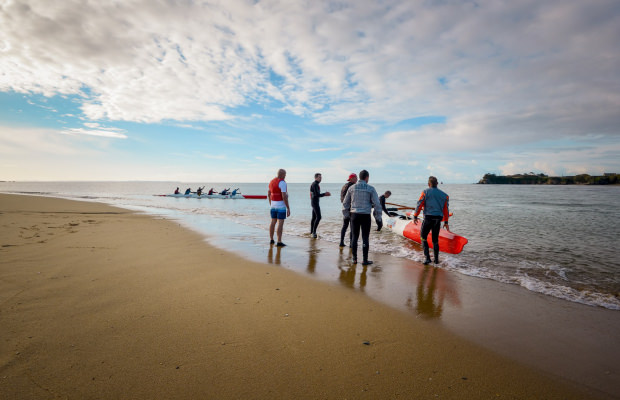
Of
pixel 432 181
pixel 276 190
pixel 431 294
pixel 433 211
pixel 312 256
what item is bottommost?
pixel 431 294

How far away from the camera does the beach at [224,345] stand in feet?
7.44

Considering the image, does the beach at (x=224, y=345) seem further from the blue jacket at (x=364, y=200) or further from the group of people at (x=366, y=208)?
the blue jacket at (x=364, y=200)

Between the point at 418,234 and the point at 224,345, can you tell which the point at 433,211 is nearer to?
the point at 418,234

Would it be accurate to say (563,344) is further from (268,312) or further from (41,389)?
(41,389)

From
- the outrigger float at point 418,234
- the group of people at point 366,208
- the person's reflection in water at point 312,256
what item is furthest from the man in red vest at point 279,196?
the outrigger float at point 418,234

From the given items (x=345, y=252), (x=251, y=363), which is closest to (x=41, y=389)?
(x=251, y=363)

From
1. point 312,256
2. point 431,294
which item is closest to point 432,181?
point 431,294

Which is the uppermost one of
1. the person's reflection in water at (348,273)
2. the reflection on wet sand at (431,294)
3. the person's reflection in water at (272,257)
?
the person's reflection in water at (272,257)

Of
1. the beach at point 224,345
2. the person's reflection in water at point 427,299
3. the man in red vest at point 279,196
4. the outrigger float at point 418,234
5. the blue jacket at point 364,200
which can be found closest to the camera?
the beach at point 224,345

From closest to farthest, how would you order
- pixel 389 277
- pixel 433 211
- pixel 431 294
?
1. pixel 431 294
2. pixel 389 277
3. pixel 433 211

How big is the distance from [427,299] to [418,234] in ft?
17.2

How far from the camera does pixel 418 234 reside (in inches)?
371

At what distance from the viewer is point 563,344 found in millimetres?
3180

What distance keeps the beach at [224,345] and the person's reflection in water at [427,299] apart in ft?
1.21
